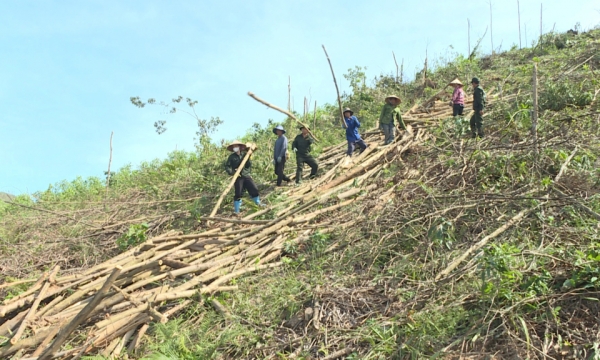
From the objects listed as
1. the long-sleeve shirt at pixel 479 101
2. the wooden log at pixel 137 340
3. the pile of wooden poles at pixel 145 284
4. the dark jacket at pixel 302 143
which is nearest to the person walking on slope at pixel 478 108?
the long-sleeve shirt at pixel 479 101

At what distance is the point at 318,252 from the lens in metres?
5.11

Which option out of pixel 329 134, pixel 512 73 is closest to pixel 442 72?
pixel 512 73

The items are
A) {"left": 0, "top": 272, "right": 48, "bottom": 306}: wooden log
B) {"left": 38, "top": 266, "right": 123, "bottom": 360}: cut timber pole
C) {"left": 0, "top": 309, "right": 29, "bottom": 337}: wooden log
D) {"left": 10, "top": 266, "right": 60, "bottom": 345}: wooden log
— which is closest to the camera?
{"left": 38, "top": 266, "right": 123, "bottom": 360}: cut timber pole

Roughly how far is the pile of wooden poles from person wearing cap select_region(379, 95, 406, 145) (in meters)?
2.17

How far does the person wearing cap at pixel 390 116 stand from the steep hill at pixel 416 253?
1.06 ft

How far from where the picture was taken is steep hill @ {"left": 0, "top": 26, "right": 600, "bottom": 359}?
11.0 ft

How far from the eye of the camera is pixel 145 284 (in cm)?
490

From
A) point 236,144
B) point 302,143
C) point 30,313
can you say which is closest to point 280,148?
point 302,143

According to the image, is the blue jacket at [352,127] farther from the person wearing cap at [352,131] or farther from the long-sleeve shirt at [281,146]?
the long-sleeve shirt at [281,146]

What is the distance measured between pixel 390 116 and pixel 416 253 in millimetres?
4427

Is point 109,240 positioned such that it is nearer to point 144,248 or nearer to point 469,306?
point 144,248

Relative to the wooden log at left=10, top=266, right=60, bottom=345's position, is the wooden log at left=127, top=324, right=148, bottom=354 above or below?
below

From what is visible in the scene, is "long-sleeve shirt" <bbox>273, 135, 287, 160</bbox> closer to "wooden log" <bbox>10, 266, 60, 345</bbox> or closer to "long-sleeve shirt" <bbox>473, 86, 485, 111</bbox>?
"long-sleeve shirt" <bbox>473, 86, 485, 111</bbox>

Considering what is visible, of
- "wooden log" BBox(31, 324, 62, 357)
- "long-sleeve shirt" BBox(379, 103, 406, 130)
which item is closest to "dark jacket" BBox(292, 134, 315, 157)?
"long-sleeve shirt" BBox(379, 103, 406, 130)
